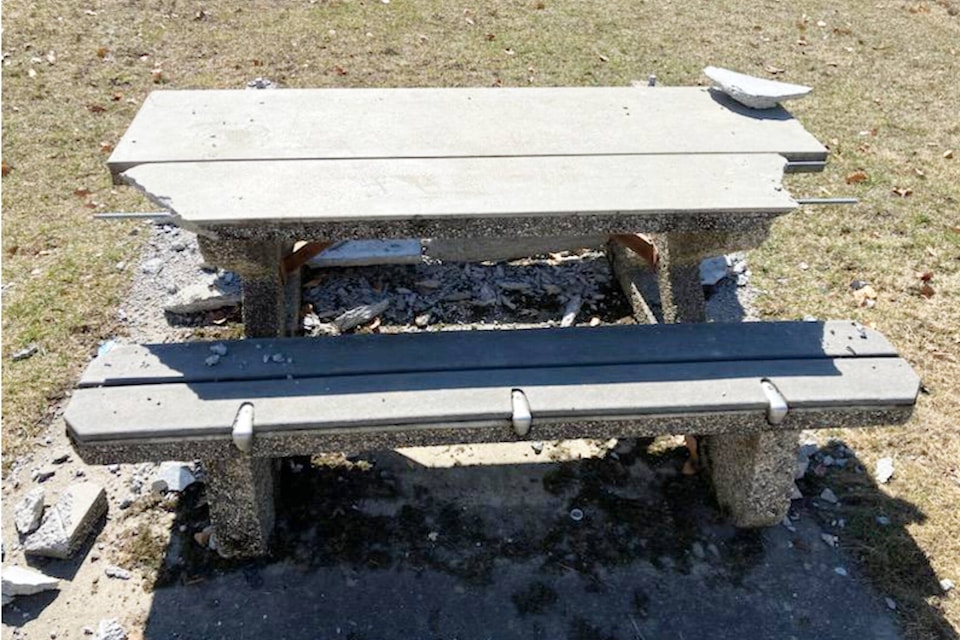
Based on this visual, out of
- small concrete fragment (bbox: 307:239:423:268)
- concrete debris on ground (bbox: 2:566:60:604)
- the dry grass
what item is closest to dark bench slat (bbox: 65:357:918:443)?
concrete debris on ground (bbox: 2:566:60:604)

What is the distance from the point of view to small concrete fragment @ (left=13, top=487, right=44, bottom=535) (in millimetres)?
3035

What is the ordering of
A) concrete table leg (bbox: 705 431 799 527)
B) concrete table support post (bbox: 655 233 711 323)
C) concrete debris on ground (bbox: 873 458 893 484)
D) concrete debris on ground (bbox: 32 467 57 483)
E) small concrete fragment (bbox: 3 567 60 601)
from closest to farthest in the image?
1. small concrete fragment (bbox: 3 567 60 601)
2. concrete table leg (bbox: 705 431 799 527)
3. concrete debris on ground (bbox: 32 467 57 483)
4. concrete debris on ground (bbox: 873 458 893 484)
5. concrete table support post (bbox: 655 233 711 323)

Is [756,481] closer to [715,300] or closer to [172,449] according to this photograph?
[715,300]

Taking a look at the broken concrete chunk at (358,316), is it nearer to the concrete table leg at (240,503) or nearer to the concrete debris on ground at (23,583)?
the concrete table leg at (240,503)

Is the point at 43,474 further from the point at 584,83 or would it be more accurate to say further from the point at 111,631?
the point at 584,83

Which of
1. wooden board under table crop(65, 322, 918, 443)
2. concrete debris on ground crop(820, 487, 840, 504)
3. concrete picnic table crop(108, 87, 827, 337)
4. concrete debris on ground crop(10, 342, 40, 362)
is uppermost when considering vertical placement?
concrete picnic table crop(108, 87, 827, 337)

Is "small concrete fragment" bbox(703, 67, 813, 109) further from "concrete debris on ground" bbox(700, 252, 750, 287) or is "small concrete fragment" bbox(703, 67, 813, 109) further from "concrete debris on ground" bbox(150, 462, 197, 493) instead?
"concrete debris on ground" bbox(150, 462, 197, 493)

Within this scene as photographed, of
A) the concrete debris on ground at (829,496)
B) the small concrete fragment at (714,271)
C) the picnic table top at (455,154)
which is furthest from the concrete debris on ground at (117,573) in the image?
the small concrete fragment at (714,271)

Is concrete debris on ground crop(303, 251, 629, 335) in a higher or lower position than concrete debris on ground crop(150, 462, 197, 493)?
higher

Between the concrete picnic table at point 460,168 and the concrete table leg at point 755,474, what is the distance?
0.70 m

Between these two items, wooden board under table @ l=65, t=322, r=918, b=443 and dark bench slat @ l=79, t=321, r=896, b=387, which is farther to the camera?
dark bench slat @ l=79, t=321, r=896, b=387

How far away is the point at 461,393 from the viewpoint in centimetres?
261

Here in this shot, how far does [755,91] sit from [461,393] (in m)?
2.00

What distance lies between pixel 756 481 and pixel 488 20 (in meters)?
6.21
